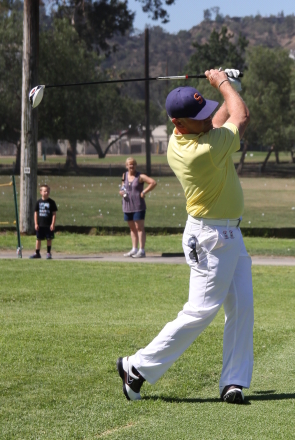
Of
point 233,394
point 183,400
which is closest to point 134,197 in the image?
point 183,400

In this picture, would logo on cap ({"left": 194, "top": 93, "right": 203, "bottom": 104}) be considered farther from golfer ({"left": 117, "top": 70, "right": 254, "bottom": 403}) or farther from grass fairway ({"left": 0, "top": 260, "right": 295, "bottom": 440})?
grass fairway ({"left": 0, "top": 260, "right": 295, "bottom": 440})

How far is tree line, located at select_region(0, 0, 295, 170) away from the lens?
2675 cm

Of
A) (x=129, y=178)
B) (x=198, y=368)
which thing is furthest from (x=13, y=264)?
(x=198, y=368)

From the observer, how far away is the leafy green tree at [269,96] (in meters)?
37.2

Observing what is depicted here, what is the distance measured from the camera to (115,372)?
4.67 meters

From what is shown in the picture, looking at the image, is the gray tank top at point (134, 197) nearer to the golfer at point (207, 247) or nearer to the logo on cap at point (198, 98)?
the golfer at point (207, 247)

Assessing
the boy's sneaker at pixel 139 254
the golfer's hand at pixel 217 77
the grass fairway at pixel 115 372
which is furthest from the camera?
the boy's sneaker at pixel 139 254

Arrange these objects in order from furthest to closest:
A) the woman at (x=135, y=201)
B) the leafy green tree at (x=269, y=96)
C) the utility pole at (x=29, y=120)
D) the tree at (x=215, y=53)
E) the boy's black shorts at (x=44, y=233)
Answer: the tree at (x=215, y=53) < the leafy green tree at (x=269, y=96) < the utility pole at (x=29, y=120) < the woman at (x=135, y=201) < the boy's black shorts at (x=44, y=233)

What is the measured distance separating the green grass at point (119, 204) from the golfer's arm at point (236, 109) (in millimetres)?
13248

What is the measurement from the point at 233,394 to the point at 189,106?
1709 mm

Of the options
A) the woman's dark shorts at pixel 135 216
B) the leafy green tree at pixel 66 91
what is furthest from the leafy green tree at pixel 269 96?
the woman's dark shorts at pixel 135 216

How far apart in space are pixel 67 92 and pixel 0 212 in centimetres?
1124

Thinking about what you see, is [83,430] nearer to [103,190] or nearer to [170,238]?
[170,238]

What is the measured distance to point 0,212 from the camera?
1791 centimetres
